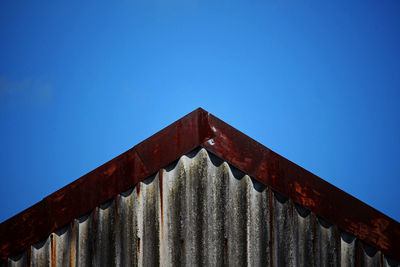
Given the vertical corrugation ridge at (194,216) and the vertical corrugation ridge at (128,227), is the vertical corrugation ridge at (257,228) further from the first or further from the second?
the vertical corrugation ridge at (128,227)

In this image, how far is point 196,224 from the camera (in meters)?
2.45

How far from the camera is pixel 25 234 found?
246 cm

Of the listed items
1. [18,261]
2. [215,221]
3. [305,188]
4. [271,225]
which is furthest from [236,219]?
[18,261]

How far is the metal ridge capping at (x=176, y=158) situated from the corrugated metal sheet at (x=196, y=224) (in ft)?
0.29

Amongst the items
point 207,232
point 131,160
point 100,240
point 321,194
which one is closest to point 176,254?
point 207,232

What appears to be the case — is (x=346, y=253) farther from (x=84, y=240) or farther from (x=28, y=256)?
(x=28, y=256)

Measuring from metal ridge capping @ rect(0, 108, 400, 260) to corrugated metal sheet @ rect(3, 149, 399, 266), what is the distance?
0.29 feet

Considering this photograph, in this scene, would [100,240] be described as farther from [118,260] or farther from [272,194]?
[272,194]

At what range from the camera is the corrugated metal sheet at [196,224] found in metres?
2.44

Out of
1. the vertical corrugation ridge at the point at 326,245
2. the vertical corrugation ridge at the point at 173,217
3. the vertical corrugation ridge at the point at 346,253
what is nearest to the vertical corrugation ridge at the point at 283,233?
the vertical corrugation ridge at the point at 326,245

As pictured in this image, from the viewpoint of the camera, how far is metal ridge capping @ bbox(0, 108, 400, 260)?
2.39 metres

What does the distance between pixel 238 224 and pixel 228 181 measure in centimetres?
39

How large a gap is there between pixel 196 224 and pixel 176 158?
0.60 metres

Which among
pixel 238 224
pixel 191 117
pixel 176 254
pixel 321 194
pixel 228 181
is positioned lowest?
pixel 176 254
